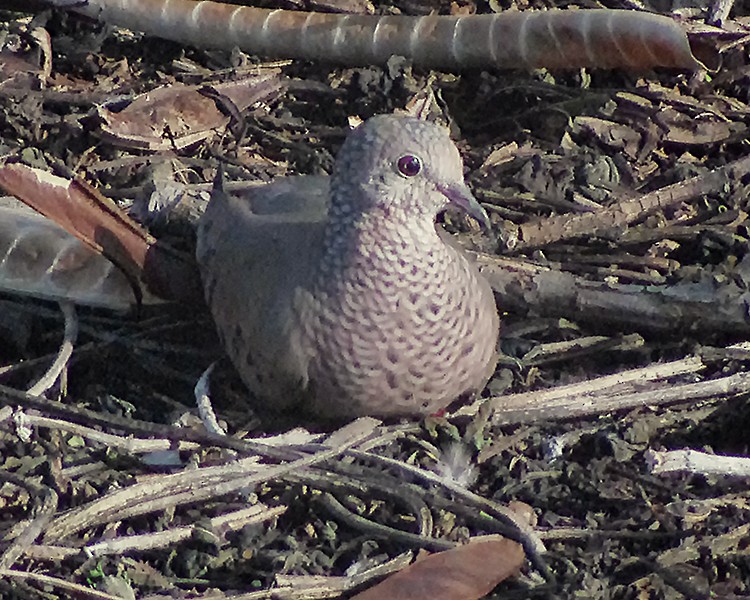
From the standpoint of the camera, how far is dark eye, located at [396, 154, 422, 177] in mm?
3057

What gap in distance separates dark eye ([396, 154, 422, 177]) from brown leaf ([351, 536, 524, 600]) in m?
0.81

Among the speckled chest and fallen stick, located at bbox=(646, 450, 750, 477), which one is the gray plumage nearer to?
the speckled chest

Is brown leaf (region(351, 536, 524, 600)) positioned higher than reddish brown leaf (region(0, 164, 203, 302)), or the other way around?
reddish brown leaf (region(0, 164, 203, 302))

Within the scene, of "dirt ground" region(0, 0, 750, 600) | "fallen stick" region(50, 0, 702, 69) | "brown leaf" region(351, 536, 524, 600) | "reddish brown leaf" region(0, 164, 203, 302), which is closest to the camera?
"brown leaf" region(351, 536, 524, 600)

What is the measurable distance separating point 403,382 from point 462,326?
0.19 meters

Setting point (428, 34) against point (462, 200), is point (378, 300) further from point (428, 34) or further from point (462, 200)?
point (428, 34)

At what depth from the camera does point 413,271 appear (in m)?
3.15

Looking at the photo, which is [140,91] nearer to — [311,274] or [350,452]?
[311,274]

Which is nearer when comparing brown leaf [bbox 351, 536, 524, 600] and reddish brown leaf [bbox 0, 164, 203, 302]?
brown leaf [bbox 351, 536, 524, 600]

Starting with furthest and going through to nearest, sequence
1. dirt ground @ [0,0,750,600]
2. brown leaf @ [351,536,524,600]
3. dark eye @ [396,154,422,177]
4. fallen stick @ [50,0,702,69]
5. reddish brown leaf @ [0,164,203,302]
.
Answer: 1. fallen stick @ [50,0,702,69]
2. reddish brown leaf @ [0,164,203,302]
3. dark eye @ [396,154,422,177]
4. dirt ground @ [0,0,750,600]
5. brown leaf @ [351,536,524,600]

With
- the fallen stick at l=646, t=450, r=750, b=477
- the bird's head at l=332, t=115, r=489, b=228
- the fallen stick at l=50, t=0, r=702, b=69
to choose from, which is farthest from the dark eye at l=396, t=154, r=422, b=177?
the fallen stick at l=50, t=0, r=702, b=69

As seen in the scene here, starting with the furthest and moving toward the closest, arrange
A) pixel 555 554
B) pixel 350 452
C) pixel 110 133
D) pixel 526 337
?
pixel 110 133, pixel 526 337, pixel 350 452, pixel 555 554

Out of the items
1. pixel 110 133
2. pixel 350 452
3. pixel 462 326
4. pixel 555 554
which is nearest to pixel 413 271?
pixel 462 326

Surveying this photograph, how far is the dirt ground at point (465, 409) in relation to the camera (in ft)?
9.37
